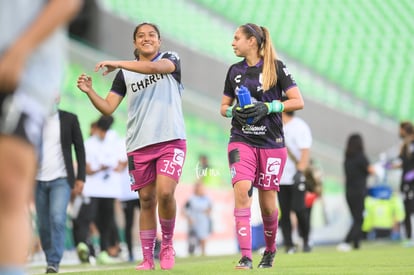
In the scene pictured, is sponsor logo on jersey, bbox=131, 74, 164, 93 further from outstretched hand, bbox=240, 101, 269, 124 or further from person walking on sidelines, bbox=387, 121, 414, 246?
person walking on sidelines, bbox=387, 121, 414, 246

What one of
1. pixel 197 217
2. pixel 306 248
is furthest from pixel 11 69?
pixel 197 217

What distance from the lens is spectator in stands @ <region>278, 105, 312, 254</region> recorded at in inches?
564

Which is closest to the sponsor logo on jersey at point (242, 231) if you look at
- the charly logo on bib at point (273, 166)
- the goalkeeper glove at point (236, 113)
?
the charly logo on bib at point (273, 166)

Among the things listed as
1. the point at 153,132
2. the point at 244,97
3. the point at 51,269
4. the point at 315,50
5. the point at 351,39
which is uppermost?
the point at 351,39

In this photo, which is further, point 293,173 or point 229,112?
point 293,173

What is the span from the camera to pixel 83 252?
45.9 ft

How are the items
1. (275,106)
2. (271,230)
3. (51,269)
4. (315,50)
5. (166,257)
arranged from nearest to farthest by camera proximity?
(275,106) → (166,257) → (271,230) → (51,269) → (315,50)

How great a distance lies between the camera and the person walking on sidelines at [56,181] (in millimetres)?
10781

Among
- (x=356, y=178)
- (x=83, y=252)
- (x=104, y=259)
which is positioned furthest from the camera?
(x=356, y=178)

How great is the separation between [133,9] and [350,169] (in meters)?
15.5

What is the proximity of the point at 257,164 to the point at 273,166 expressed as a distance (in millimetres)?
149

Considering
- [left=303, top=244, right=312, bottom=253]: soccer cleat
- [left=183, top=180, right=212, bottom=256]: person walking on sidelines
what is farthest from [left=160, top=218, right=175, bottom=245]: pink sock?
[left=183, top=180, right=212, bottom=256]: person walking on sidelines

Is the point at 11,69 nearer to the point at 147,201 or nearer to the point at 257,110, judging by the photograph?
the point at 257,110

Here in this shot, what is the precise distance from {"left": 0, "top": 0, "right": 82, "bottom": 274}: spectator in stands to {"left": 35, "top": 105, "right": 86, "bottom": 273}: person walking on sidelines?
6.44 metres
